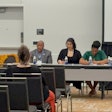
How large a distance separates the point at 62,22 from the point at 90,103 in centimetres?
346

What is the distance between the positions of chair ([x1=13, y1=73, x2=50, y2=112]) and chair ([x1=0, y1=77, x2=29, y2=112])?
1.41 ft

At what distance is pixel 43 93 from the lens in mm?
4770

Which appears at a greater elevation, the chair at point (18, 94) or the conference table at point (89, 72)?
the chair at point (18, 94)

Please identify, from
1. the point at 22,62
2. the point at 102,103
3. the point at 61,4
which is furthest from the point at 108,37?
the point at 22,62

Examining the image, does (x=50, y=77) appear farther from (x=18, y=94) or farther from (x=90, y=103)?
(x=90, y=103)

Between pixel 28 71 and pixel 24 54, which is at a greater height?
pixel 24 54

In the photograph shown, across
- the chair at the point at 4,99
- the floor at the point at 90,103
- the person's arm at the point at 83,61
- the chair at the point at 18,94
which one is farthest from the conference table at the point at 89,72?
the chair at the point at 4,99

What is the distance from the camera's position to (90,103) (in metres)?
7.49

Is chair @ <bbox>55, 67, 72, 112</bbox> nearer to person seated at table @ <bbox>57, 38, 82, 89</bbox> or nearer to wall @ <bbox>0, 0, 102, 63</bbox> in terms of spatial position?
person seated at table @ <bbox>57, 38, 82, 89</bbox>

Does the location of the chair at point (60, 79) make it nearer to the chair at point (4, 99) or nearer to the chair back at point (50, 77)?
the chair back at point (50, 77)

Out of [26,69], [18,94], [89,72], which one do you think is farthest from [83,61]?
[18,94]

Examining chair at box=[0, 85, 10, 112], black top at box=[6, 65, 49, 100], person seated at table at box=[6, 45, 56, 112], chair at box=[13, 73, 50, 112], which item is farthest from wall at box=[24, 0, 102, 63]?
chair at box=[0, 85, 10, 112]

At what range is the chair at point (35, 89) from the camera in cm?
449

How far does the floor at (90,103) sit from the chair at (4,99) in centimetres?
343
